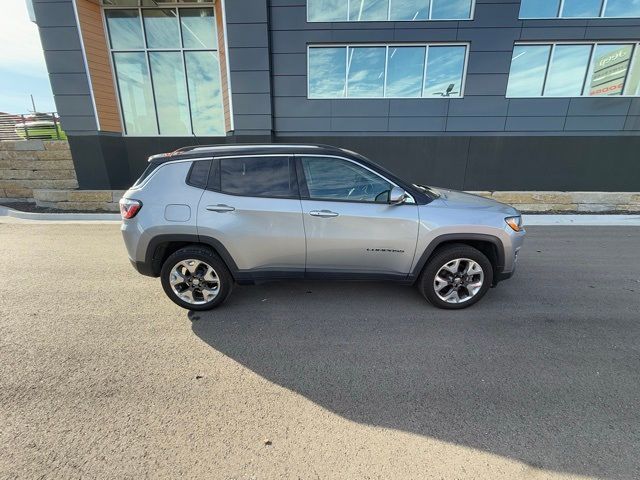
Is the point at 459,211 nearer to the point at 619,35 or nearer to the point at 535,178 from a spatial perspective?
the point at 535,178

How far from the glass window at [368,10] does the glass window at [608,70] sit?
640cm

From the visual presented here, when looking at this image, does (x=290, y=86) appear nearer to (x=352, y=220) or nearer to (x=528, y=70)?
(x=528, y=70)

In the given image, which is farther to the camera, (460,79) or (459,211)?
Result: (460,79)

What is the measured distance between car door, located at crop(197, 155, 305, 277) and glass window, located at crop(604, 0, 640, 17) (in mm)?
11499

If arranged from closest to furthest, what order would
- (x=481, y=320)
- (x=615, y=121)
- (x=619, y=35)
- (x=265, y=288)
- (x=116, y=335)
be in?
(x=116, y=335) → (x=481, y=320) → (x=265, y=288) → (x=619, y=35) → (x=615, y=121)

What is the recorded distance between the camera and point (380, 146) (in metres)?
9.45

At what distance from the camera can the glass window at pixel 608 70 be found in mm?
8891

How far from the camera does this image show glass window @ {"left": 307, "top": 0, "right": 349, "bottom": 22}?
28.3ft

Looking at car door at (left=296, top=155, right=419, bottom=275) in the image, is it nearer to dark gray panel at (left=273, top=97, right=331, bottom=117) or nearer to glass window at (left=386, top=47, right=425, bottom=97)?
dark gray panel at (left=273, top=97, right=331, bottom=117)

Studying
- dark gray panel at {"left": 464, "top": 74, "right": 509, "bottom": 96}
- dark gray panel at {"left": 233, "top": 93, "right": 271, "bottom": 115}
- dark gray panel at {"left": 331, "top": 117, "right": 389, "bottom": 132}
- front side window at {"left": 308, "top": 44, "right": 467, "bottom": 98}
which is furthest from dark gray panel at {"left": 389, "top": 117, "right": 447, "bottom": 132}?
dark gray panel at {"left": 233, "top": 93, "right": 271, "bottom": 115}

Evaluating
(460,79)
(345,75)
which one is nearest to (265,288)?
(345,75)

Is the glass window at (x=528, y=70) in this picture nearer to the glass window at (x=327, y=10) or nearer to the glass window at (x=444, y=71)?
the glass window at (x=444, y=71)

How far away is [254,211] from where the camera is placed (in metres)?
3.16

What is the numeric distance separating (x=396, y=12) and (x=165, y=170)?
28.9 ft
